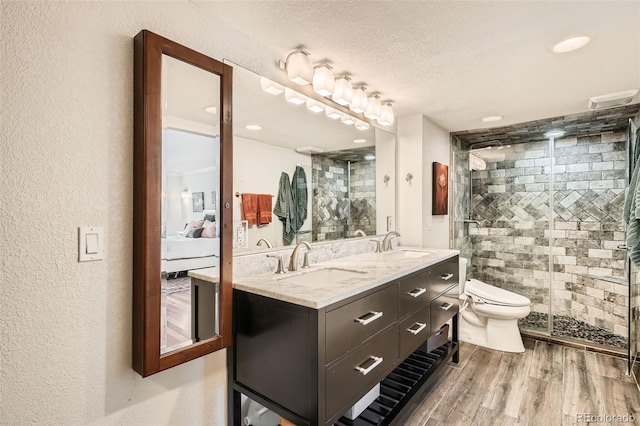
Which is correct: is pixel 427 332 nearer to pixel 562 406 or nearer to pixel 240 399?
pixel 562 406

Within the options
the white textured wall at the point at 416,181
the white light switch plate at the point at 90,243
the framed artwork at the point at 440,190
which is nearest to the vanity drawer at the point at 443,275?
the white textured wall at the point at 416,181

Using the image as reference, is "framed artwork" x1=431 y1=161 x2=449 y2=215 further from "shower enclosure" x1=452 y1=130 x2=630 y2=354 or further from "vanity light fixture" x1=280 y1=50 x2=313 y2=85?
"vanity light fixture" x1=280 y1=50 x2=313 y2=85

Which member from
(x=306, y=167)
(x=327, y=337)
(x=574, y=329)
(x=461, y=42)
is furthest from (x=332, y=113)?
(x=574, y=329)

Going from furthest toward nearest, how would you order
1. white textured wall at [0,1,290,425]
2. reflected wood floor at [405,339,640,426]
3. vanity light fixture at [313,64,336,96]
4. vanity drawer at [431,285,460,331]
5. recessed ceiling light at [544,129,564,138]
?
recessed ceiling light at [544,129,564,138], vanity drawer at [431,285,460,331], reflected wood floor at [405,339,640,426], vanity light fixture at [313,64,336,96], white textured wall at [0,1,290,425]

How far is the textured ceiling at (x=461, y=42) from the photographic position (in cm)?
134

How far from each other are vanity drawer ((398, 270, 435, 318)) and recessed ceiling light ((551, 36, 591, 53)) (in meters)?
1.38

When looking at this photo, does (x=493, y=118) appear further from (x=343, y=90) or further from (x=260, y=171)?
(x=260, y=171)

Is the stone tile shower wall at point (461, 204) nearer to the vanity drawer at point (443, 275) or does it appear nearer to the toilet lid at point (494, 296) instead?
the toilet lid at point (494, 296)

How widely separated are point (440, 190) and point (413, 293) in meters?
1.55

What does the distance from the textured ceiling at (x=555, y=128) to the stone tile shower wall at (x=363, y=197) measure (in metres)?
1.45

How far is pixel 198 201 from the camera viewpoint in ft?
4.30

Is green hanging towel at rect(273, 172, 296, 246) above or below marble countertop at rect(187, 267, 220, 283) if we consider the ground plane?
above

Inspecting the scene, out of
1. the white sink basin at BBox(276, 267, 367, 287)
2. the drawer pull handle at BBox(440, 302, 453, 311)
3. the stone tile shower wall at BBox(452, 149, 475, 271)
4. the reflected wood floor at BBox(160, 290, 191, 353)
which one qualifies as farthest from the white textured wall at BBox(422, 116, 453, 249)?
the reflected wood floor at BBox(160, 290, 191, 353)

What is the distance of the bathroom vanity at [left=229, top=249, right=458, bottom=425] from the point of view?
3.85 ft
